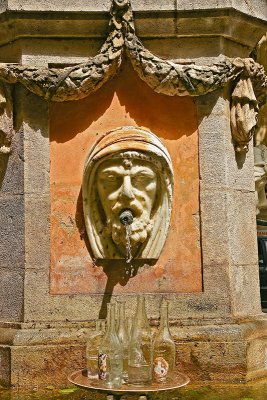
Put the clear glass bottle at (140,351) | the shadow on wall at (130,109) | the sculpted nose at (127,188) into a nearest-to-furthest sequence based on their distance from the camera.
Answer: the clear glass bottle at (140,351) < the sculpted nose at (127,188) < the shadow on wall at (130,109)

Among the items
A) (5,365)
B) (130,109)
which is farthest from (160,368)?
(130,109)

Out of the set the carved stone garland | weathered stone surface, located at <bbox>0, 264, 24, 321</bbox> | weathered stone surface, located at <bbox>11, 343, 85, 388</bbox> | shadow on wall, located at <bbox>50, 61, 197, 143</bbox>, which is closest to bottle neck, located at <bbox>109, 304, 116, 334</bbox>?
weathered stone surface, located at <bbox>11, 343, 85, 388</bbox>

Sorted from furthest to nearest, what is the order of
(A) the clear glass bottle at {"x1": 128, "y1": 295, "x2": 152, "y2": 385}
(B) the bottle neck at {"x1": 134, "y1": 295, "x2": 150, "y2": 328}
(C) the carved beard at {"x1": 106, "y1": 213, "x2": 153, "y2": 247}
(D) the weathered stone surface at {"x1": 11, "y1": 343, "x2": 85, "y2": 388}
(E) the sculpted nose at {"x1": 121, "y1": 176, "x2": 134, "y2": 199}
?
(C) the carved beard at {"x1": 106, "y1": 213, "x2": 153, "y2": 247} → (E) the sculpted nose at {"x1": 121, "y1": 176, "x2": 134, "y2": 199} → (D) the weathered stone surface at {"x1": 11, "y1": 343, "x2": 85, "y2": 388} → (B) the bottle neck at {"x1": 134, "y1": 295, "x2": 150, "y2": 328} → (A) the clear glass bottle at {"x1": 128, "y1": 295, "x2": 152, "y2": 385}

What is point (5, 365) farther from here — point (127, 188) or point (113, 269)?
point (127, 188)

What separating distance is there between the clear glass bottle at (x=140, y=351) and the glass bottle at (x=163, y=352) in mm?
69

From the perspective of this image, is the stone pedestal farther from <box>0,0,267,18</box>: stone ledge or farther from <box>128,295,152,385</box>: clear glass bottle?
<box>128,295,152,385</box>: clear glass bottle

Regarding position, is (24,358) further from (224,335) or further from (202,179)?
(202,179)

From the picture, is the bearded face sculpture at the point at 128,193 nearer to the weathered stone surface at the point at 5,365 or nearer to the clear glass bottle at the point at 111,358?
the weathered stone surface at the point at 5,365

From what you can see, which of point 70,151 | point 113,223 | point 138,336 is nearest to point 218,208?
point 113,223

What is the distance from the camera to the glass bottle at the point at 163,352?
181 inches

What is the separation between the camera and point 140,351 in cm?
462

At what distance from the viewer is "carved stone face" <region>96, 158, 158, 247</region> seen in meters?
5.72

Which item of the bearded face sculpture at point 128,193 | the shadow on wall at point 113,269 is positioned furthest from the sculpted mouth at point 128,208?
the shadow on wall at point 113,269

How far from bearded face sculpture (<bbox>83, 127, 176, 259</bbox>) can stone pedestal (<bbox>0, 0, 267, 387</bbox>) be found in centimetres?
16
